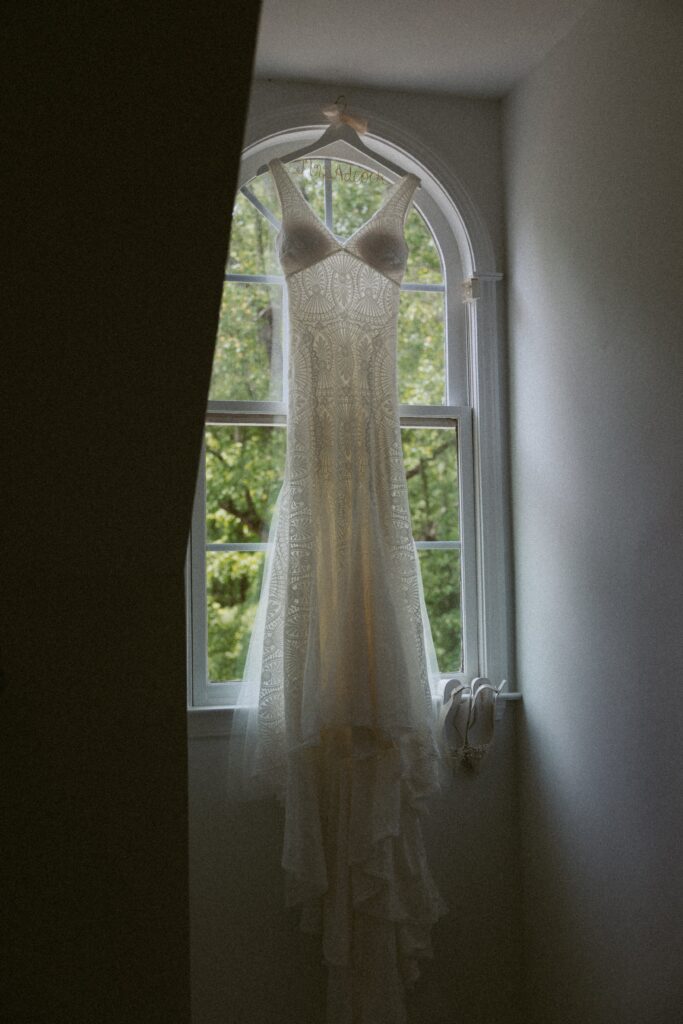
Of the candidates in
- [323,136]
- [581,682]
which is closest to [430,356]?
[323,136]

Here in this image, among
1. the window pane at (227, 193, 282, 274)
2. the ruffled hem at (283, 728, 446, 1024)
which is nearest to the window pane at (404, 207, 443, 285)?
the window pane at (227, 193, 282, 274)

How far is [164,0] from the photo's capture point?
773mm

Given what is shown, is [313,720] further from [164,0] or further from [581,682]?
[164,0]

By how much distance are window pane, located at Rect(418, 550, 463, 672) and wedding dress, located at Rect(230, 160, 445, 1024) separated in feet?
0.91

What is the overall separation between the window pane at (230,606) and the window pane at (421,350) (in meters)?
0.68

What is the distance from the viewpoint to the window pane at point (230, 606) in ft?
9.12

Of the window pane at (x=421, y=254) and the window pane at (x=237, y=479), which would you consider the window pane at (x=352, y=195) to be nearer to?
the window pane at (x=421, y=254)

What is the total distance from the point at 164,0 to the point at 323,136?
206cm

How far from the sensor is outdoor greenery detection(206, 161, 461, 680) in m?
2.79

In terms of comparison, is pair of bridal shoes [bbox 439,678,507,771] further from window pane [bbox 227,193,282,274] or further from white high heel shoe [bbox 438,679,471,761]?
window pane [bbox 227,193,282,274]

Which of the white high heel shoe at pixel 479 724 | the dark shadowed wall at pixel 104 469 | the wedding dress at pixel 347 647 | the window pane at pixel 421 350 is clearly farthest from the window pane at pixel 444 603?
the dark shadowed wall at pixel 104 469

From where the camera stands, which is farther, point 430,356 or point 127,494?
point 430,356

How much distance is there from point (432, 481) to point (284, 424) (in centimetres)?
49

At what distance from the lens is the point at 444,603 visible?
9.68 ft
